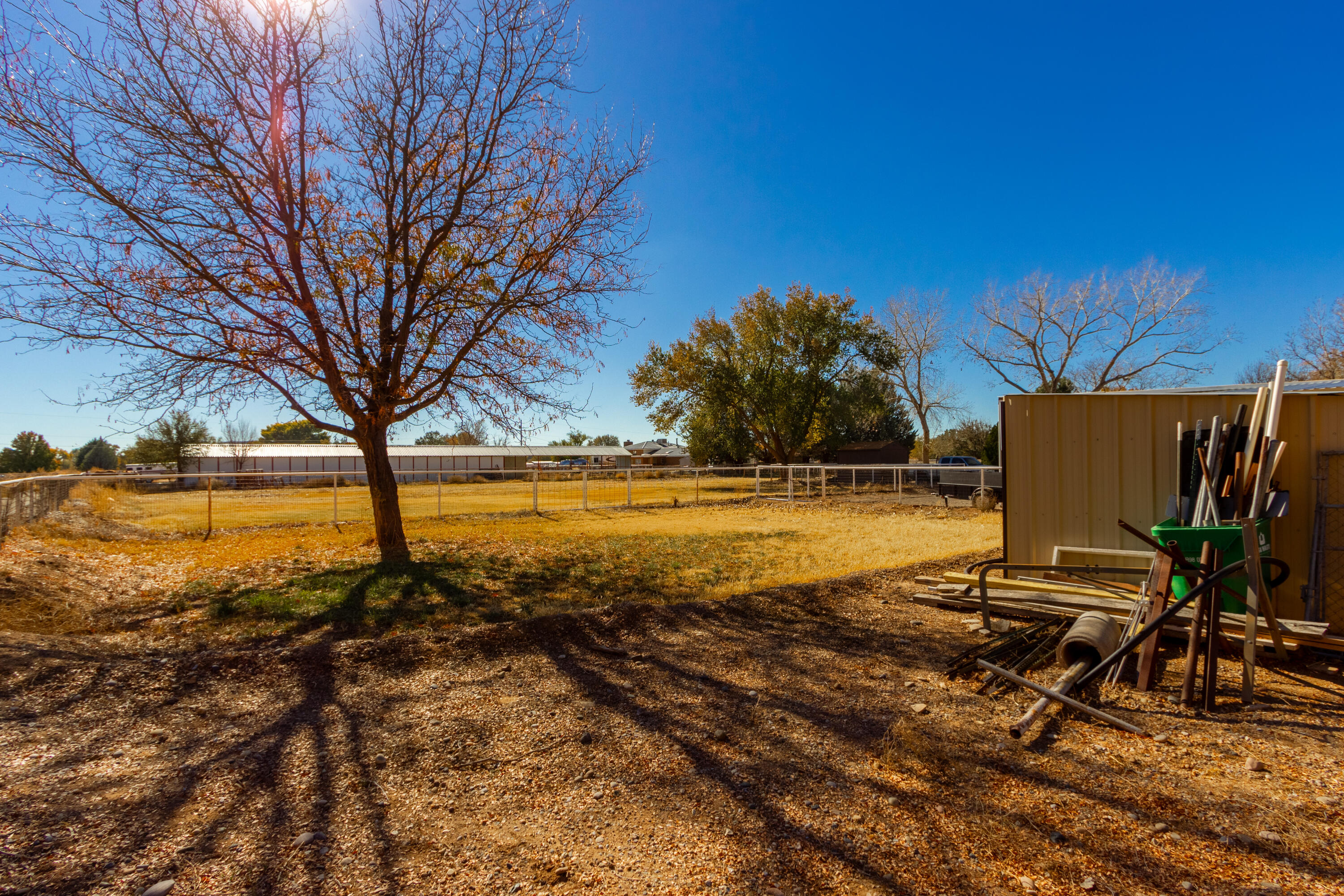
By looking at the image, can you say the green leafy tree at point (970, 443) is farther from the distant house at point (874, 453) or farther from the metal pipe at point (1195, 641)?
the metal pipe at point (1195, 641)

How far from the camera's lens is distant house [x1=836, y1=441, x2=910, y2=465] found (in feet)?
161

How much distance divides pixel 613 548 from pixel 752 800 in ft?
26.8

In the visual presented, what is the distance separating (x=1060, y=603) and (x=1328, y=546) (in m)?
2.09

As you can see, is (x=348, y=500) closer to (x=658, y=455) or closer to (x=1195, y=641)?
(x=1195, y=641)

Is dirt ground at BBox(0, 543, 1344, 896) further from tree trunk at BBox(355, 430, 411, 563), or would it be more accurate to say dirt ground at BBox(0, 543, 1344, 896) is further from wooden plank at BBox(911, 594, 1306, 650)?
tree trunk at BBox(355, 430, 411, 563)

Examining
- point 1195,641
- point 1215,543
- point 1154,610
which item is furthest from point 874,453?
point 1195,641

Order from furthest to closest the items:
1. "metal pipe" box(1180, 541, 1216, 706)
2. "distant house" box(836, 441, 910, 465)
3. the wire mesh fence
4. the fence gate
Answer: "distant house" box(836, 441, 910, 465) < the wire mesh fence < the fence gate < "metal pipe" box(1180, 541, 1216, 706)

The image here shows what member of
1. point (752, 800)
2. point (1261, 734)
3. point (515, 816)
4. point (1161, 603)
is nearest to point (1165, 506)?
point (1161, 603)

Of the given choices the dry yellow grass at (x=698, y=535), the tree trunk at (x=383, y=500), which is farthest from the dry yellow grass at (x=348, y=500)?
the tree trunk at (x=383, y=500)

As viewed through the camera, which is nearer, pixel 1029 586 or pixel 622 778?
pixel 622 778

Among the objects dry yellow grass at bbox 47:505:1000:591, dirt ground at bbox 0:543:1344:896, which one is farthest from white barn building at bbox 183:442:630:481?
dirt ground at bbox 0:543:1344:896

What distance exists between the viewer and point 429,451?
61250mm

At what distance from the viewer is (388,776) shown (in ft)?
10.4

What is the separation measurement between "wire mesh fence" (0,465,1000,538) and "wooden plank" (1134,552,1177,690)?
12.5 metres
